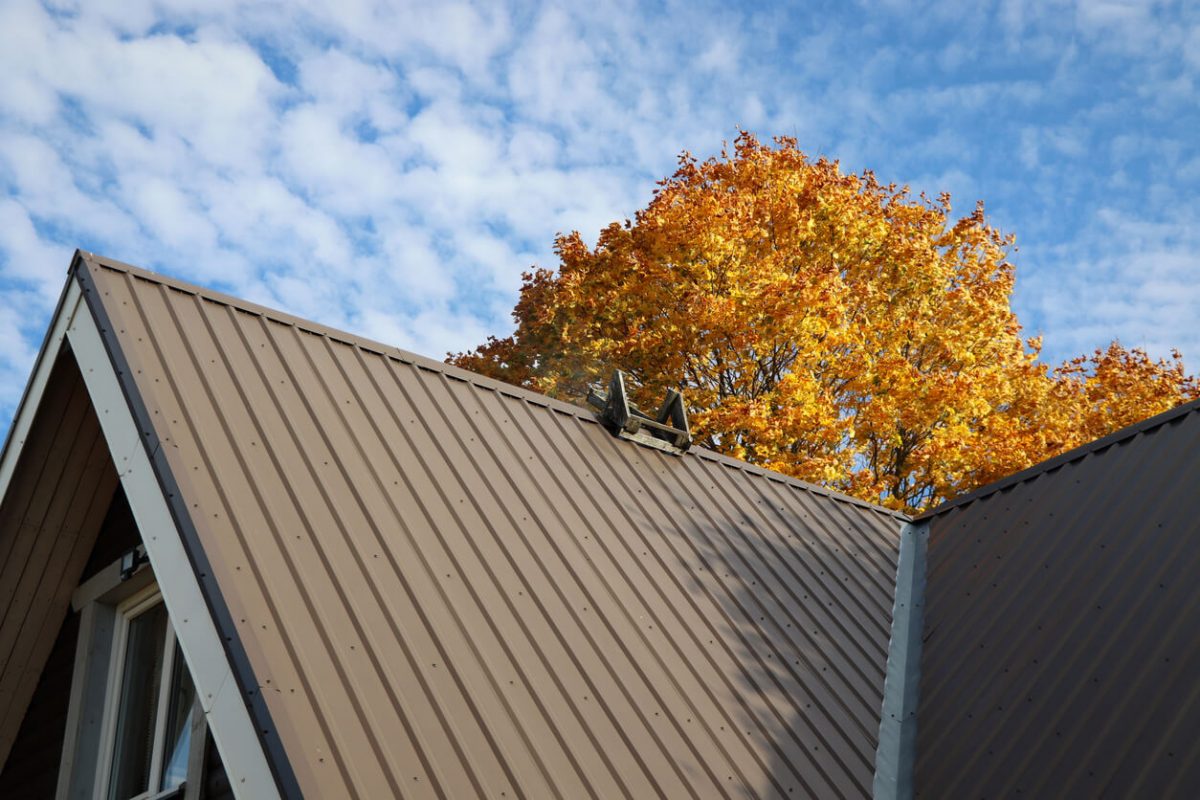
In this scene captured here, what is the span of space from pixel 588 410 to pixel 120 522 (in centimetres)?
357

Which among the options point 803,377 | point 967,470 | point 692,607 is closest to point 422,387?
point 692,607

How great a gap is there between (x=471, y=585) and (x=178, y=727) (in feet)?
7.43

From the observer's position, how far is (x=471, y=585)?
6652 mm

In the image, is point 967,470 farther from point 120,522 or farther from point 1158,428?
point 120,522

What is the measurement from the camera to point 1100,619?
781 centimetres

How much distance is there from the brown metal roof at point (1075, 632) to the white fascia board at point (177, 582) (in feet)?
14.6

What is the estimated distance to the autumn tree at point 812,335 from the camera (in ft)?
73.8

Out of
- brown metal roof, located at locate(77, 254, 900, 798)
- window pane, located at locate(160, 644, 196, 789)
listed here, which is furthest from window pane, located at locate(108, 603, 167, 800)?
brown metal roof, located at locate(77, 254, 900, 798)

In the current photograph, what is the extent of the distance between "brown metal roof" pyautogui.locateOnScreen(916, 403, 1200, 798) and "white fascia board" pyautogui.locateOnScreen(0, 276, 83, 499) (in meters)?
5.89

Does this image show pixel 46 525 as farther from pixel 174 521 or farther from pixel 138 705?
pixel 174 521

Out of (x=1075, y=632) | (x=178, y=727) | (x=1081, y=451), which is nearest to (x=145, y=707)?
(x=178, y=727)

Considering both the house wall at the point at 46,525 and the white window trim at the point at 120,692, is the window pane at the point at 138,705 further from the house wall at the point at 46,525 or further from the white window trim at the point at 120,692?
the house wall at the point at 46,525

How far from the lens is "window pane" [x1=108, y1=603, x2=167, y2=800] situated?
7.60 meters

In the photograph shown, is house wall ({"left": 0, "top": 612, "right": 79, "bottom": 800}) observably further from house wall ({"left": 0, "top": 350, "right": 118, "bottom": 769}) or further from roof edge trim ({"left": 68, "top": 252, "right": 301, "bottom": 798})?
roof edge trim ({"left": 68, "top": 252, "right": 301, "bottom": 798})
